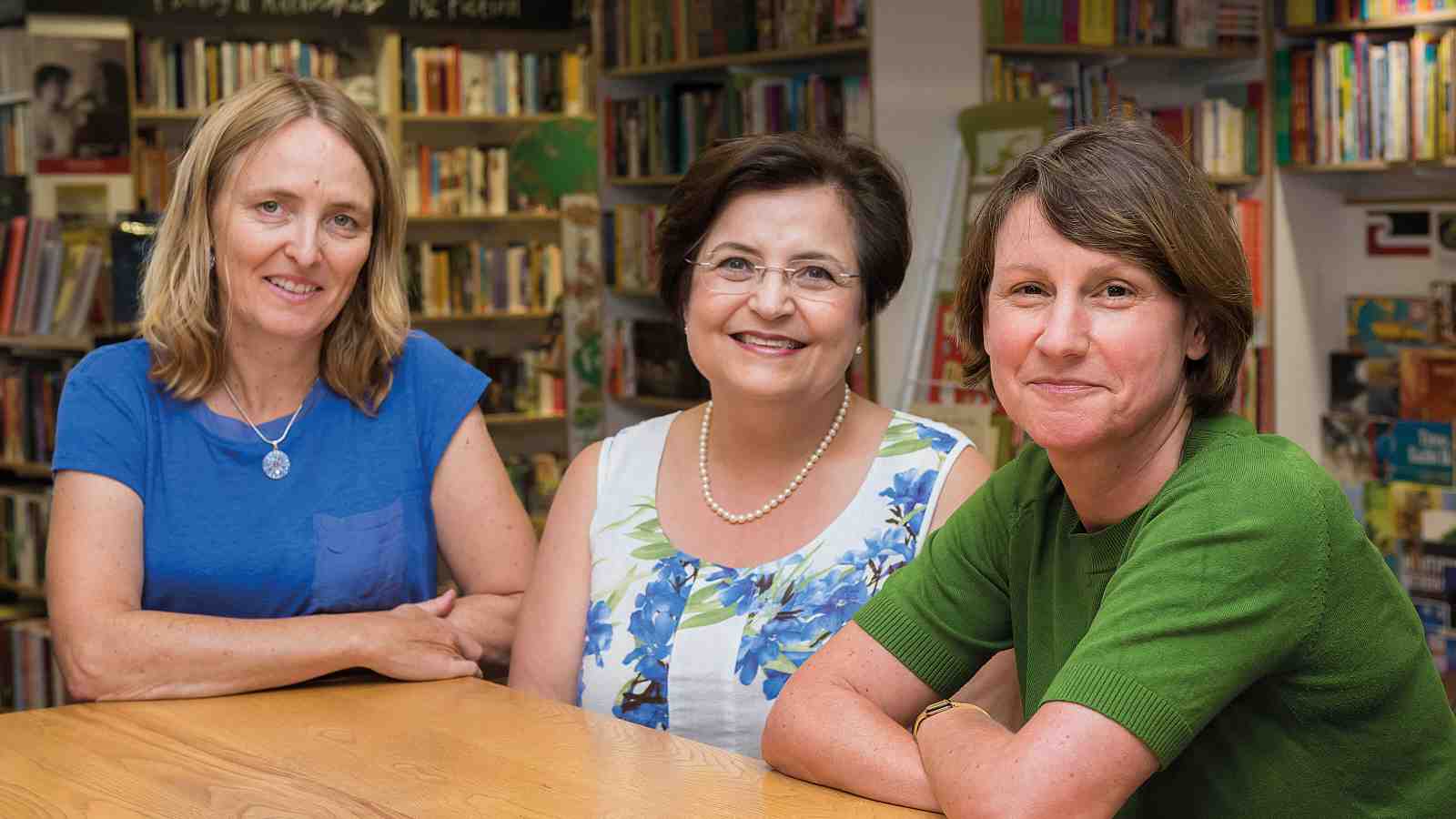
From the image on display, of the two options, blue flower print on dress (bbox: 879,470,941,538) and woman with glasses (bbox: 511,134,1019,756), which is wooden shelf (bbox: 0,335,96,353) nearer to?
woman with glasses (bbox: 511,134,1019,756)

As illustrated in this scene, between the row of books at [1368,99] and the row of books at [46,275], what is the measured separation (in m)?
3.77

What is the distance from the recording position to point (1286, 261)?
5465 mm

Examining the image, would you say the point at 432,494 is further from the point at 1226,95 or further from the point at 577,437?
the point at 1226,95

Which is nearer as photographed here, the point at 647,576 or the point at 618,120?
the point at 647,576

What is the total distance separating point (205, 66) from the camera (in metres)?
6.89

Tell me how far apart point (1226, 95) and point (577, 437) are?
2.60 metres

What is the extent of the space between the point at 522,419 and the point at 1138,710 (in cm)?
622

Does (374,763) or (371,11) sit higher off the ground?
Result: (371,11)

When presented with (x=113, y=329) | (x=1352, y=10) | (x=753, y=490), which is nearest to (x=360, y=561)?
(x=753, y=490)

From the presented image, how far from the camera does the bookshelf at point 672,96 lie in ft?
16.3

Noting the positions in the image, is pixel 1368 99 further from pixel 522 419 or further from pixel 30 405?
pixel 30 405

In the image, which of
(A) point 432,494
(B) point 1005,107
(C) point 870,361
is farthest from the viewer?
(C) point 870,361

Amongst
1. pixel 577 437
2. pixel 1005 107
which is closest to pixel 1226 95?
pixel 1005 107

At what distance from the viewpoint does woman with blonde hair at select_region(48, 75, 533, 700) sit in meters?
2.14
